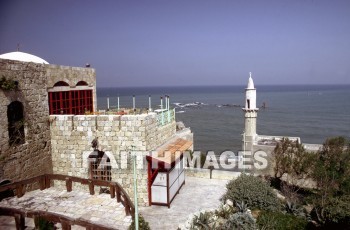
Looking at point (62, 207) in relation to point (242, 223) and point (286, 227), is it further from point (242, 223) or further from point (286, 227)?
Result: point (286, 227)

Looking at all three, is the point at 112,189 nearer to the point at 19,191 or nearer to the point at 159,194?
the point at 159,194

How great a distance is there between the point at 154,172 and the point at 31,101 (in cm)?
653

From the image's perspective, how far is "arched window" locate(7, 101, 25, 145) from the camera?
12.0m

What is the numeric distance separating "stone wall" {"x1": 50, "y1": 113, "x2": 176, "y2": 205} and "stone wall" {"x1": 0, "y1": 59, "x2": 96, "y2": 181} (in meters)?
0.64

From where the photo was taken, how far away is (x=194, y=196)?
14.6 metres

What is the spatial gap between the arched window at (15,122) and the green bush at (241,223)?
9.52 meters

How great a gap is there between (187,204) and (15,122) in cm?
861

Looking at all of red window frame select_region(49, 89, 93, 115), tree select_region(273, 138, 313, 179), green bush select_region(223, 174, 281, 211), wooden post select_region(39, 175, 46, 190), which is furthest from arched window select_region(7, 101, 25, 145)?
tree select_region(273, 138, 313, 179)

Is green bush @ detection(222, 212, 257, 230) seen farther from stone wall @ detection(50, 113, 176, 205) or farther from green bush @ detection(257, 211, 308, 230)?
stone wall @ detection(50, 113, 176, 205)

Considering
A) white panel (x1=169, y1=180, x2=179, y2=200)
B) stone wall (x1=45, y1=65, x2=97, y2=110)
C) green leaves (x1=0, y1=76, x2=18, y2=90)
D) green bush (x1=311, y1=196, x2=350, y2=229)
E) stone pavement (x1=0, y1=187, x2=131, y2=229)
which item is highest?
stone wall (x1=45, y1=65, x2=97, y2=110)

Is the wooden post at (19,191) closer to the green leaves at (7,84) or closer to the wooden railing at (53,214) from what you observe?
the wooden railing at (53,214)

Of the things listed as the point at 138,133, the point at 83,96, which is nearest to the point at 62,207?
the point at 138,133

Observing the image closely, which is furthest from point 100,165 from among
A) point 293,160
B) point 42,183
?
point 293,160

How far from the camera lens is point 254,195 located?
43.9 ft
